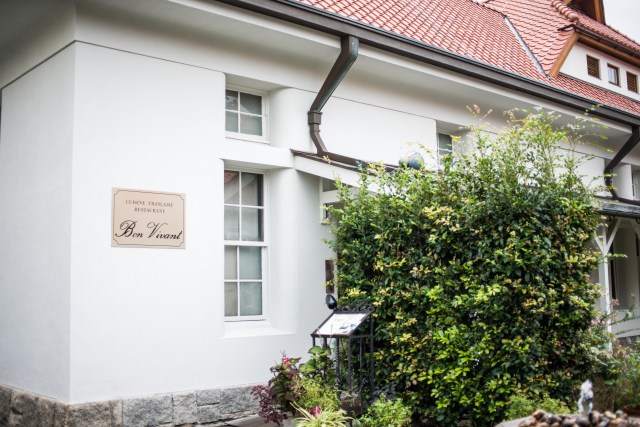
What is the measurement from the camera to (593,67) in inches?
596

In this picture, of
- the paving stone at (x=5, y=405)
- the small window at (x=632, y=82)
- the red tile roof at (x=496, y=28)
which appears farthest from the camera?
the small window at (x=632, y=82)

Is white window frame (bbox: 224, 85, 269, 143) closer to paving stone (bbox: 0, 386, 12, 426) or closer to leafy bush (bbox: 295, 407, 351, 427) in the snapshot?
leafy bush (bbox: 295, 407, 351, 427)

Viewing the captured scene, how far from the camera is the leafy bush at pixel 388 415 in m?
6.20

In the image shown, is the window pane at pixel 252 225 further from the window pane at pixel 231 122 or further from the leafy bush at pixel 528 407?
the leafy bush at pixel 528 407

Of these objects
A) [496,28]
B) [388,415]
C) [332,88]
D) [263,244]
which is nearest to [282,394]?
[388,415]

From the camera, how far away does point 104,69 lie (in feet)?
24.1

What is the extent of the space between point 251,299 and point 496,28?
9.69 m

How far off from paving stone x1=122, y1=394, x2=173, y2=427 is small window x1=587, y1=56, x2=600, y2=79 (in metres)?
11.8

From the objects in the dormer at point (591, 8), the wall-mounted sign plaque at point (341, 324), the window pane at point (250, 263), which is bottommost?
the wall-mounted sign plaque at point (341, 324)

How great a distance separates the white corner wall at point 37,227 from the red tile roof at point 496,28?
12.1 ft

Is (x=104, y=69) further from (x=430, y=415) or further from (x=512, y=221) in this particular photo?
(x=430, y=415)

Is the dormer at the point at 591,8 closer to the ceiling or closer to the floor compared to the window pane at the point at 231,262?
closer to the ceiling

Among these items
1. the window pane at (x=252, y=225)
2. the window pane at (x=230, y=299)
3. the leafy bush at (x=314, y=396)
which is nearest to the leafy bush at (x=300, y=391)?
the leafy bush at (x=314, y=396)

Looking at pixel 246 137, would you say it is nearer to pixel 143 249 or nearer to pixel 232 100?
pixel 232 100
